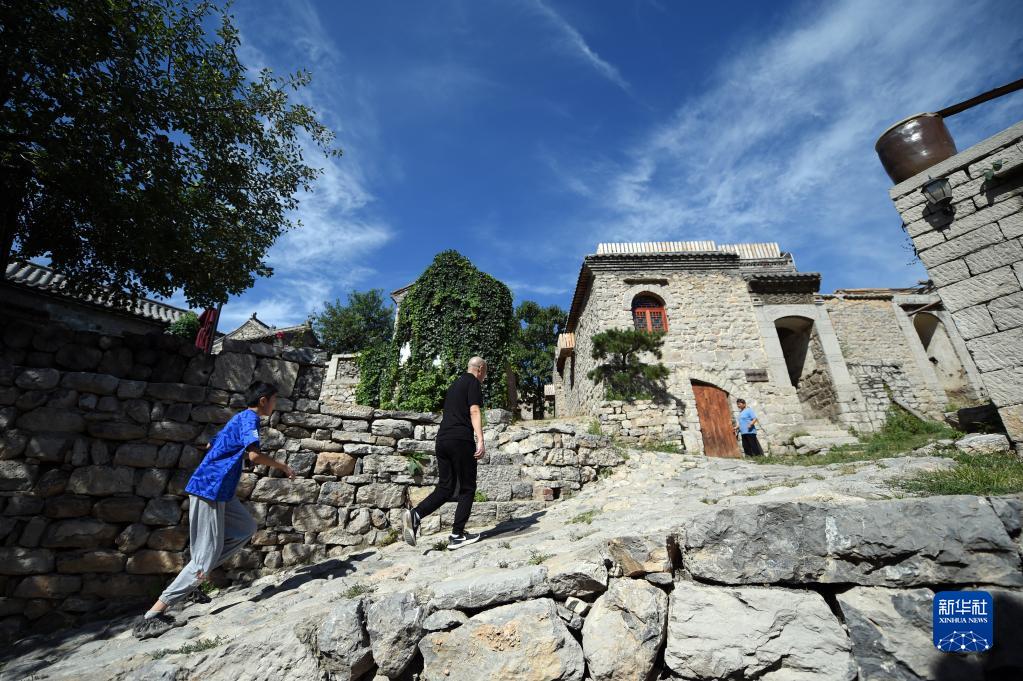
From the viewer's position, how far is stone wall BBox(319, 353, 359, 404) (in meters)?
14.8

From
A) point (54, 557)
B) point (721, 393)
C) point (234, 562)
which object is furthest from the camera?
point (721, 393)

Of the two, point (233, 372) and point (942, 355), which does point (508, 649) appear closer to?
point (233, 372)

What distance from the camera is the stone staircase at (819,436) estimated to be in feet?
31.3

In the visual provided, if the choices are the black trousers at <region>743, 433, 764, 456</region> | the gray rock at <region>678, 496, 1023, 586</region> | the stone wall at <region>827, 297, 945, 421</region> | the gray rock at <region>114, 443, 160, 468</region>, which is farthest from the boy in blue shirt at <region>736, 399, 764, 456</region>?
the gray rock at <region>114, 443, 160, 468</region>

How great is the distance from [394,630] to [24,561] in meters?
3.70

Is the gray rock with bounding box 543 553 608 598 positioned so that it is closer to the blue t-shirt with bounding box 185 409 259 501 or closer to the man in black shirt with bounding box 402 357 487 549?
the man in black shirt with bounding box 402 357 487 549

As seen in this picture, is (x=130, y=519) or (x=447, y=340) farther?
(x=447, y=340)

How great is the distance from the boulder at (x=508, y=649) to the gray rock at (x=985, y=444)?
5.33 m

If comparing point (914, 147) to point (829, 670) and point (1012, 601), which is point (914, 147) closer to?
point (1012, 601)

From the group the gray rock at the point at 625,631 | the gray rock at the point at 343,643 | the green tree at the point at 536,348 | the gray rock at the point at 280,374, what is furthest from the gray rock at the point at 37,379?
the green tree at the point at 536,348

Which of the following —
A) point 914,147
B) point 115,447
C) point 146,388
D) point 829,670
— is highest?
point 914,147

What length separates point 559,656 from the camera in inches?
92.6

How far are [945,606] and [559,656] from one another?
2093mm

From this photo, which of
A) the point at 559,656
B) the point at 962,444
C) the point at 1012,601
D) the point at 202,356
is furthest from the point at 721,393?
the point at 202,356
